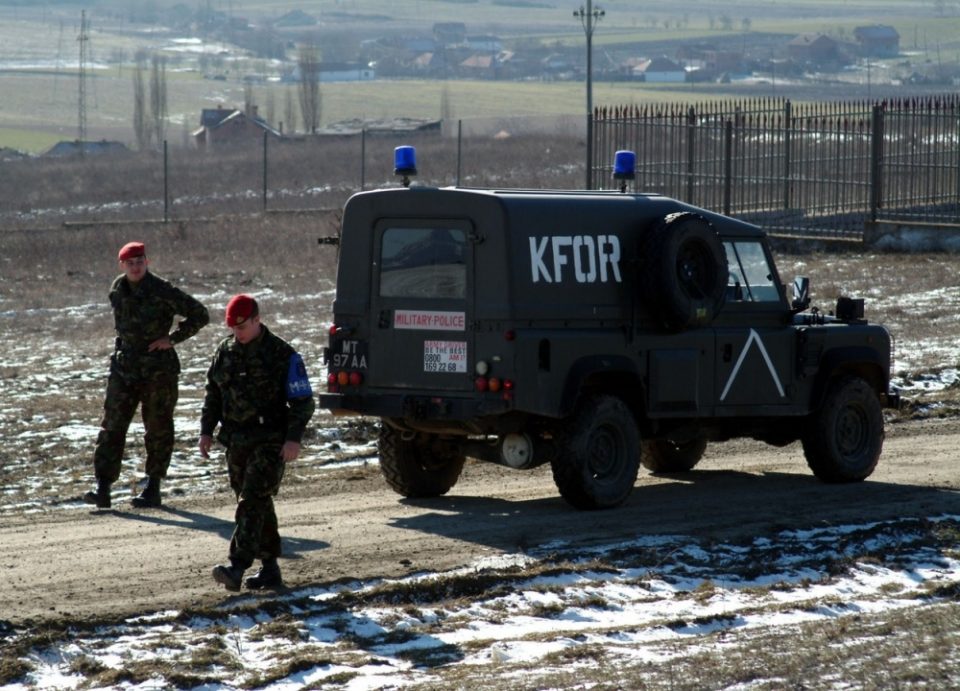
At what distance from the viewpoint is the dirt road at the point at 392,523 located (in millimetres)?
9133

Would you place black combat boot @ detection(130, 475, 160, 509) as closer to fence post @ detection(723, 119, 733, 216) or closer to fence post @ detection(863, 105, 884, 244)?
fence post @ detection(863, 105, 884, 244)

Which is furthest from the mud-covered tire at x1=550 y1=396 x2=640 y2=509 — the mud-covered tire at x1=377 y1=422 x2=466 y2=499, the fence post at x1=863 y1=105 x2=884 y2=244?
the fence post at x1=863 y1=105 x2=884 y2=244

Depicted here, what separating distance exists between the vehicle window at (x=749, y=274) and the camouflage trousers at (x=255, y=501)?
13.9 ft

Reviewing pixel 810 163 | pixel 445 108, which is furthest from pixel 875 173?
pixel 445 108

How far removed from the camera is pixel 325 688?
7301mm

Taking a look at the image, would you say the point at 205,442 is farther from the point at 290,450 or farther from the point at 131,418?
the point at 131,418

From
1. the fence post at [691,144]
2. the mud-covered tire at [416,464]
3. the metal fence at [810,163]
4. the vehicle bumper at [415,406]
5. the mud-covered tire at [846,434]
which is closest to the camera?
the vehicle bumper at [415,406]

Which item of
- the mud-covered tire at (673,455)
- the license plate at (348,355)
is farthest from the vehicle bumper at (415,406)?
the mud-covered tire at (673,455)

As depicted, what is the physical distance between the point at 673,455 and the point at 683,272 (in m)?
2.51

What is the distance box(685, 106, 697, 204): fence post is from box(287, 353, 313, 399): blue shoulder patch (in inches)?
779

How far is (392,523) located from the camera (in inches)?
430

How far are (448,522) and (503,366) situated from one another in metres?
Result: 1.23

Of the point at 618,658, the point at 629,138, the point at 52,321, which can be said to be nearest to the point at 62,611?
the point at 618,658

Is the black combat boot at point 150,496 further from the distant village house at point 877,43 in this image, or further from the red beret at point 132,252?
the distant village house at point 877,43
